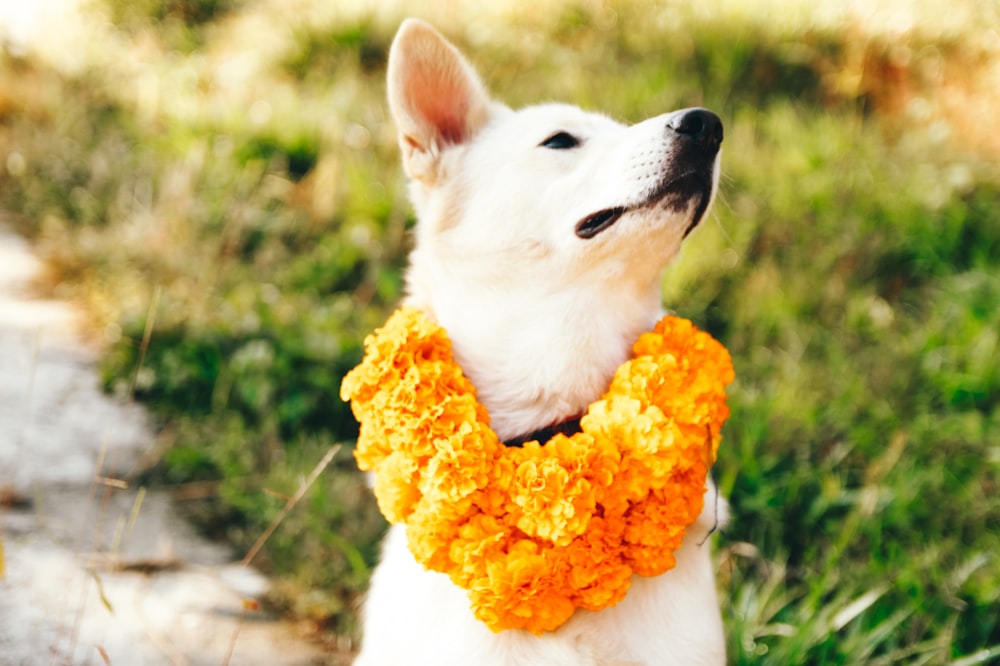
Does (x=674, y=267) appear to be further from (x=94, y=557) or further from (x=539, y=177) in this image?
(x=94, y=557)

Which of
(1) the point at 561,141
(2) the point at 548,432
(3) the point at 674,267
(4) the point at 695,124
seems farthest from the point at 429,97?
(3) the point at 674,267

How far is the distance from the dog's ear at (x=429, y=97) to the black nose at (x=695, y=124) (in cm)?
69

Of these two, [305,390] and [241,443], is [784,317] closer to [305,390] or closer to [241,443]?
[305,390]

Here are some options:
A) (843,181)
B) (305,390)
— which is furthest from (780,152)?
(305,390)

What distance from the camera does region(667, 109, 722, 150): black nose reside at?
6.48 ft

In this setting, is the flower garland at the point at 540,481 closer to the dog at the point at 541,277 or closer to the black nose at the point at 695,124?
the dog at the point at 541,277

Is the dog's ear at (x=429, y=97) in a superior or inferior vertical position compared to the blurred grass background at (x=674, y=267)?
superior

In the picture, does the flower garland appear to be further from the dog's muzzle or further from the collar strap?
the dog's muzzle

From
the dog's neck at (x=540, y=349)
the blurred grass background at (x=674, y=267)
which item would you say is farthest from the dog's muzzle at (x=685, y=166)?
the blurred grass background at (x=674, y=267)

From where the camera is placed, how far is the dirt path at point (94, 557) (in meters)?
2.59

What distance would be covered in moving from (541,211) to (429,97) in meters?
0.56

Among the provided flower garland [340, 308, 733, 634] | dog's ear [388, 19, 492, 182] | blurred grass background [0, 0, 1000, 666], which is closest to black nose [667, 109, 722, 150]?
flower garland [340, 308, 733, 634]

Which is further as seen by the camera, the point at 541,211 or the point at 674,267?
the point at 674,267

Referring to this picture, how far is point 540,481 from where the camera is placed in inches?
71.7
